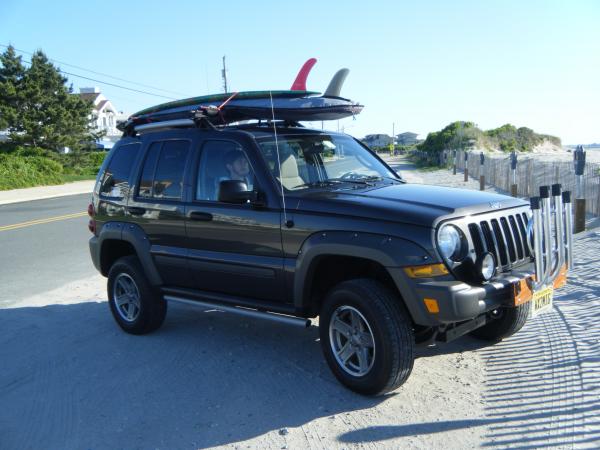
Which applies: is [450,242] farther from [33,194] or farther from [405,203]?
[33,194]

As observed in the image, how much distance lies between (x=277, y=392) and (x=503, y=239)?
206cm

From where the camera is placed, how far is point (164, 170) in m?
5.74

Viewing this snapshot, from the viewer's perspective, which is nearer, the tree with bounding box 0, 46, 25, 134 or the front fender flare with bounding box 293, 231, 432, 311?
the front fender flare with bounding box 293, 231, 432, 311

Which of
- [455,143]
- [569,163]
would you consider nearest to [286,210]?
[569,163]

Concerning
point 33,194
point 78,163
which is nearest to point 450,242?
point 33,194

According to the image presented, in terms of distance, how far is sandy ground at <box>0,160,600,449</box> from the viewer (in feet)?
12.4

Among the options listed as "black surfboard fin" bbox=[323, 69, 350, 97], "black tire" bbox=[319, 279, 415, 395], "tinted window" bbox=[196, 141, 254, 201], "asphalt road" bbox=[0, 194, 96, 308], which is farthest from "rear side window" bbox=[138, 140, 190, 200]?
"asphalt road" bbox=[0, 194, 96, 308]

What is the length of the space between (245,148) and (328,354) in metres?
1.86

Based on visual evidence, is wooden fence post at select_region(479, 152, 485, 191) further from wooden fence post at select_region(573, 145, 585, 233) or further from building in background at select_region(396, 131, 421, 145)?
building in background at select_region(396, 131, 421, 145)

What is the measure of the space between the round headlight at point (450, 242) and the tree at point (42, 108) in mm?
40156

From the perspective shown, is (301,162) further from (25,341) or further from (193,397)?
(25,341)

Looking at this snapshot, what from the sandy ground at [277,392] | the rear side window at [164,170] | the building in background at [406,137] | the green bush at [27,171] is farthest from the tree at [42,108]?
the building in background at [406,137]

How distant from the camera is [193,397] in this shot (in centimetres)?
446

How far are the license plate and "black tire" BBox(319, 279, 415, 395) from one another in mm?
940
